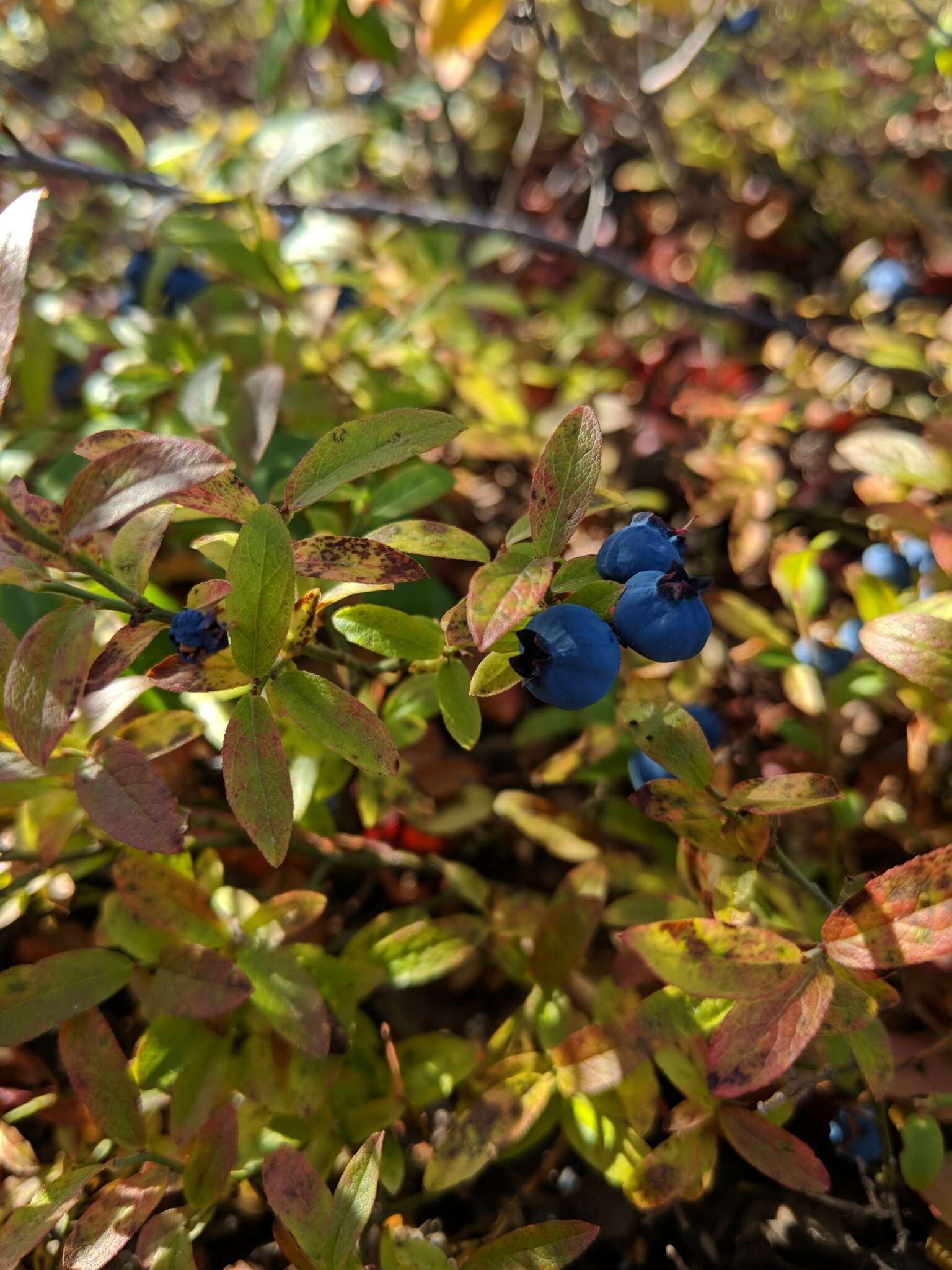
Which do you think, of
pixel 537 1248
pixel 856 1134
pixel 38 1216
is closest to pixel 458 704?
pixel 537 1248

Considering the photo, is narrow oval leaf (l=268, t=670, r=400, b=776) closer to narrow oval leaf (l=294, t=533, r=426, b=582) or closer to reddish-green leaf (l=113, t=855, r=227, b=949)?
narrow oval leaf (l=294, t=533, r=426, b=582)

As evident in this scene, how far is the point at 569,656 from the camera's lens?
0.71m

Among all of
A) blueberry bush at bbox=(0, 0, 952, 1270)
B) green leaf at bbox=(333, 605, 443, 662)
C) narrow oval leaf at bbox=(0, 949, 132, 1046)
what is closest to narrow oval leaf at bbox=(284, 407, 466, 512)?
blueberry bush at bbox=(0, 0, 952, 1270)

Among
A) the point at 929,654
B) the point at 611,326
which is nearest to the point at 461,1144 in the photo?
the point at 929,654

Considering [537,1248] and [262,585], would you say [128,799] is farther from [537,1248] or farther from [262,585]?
[537,1248]

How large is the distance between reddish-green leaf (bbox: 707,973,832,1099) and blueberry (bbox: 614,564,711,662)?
0.31 metres

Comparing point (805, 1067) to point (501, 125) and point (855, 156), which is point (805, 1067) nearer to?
point (855, 156)

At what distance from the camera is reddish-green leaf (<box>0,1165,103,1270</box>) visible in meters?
0.78

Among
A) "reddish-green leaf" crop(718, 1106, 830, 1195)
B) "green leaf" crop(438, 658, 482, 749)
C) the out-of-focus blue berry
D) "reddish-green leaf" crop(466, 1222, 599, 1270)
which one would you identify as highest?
"green leaf" crop(438, 658, 482, 749)

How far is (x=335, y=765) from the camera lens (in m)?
1.14

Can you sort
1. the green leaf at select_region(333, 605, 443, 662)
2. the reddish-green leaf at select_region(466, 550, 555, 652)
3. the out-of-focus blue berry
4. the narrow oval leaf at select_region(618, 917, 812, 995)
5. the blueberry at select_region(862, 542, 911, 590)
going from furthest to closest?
the blueberry at select_region(862, 542, 911, 590) < the out-of-focus blue berry < the green leaf at select_region(333, 605, 443, 662) < the narrow oval leaf at select_region(618, 917, 812, 995) < the reddish-green leaf at select_region(466, 550, 555, 652)

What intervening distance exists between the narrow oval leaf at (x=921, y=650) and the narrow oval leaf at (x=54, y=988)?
0.85 m

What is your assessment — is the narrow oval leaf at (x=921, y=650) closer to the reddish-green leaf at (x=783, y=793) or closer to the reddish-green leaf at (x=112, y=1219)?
the reddish-green leaf at (x=783, y=793)

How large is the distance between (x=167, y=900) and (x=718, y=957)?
56 centimetres
